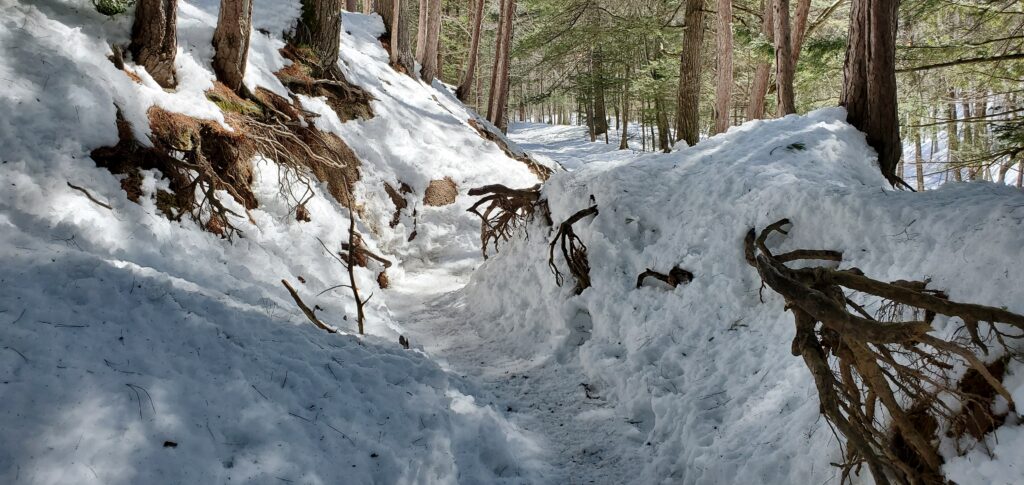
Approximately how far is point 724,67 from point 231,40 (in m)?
8.70

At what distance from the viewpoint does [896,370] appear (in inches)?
94.5

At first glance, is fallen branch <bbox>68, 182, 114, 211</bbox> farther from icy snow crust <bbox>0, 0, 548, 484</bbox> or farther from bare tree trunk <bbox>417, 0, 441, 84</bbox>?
bare tree trunk <bbox>417, 0, 441, 84</bbox>

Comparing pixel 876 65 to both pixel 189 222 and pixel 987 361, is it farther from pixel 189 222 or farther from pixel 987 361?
pixel 189 222

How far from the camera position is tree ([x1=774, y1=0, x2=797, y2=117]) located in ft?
26.9

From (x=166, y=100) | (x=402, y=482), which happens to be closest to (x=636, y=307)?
(x=402, y=482)

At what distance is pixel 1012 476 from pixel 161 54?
8261 millimetres

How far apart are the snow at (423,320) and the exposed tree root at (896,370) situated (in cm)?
16

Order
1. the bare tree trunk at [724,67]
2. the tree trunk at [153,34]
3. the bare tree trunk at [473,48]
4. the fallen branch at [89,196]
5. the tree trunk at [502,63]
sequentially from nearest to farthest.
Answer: the fallen branch at [89,196] < the tree trunk at [153,34] < the bare tree trunk at [724,67] < the tree trunk at [502,63] < the bare tree trunk at [473,48]

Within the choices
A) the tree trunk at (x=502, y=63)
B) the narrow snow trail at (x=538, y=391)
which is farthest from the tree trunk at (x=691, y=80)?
the tree trunk at (x=502, y=63)

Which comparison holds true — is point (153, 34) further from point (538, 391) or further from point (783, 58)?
point (783, 58)

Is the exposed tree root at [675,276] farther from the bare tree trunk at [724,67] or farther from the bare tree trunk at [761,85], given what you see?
the bare tree trunk at [761,85]

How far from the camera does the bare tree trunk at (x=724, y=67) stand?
33.6ft

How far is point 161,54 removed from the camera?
638cm

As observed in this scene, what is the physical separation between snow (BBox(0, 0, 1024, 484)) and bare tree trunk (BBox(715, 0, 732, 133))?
3655mm
